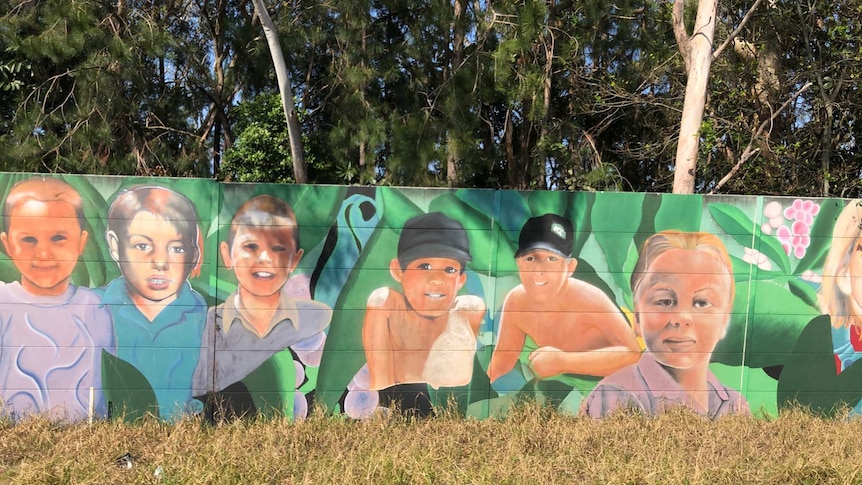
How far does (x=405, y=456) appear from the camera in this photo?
350 cm

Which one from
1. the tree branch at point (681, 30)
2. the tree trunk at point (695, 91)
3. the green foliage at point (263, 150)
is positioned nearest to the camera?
the tree trunk at point (695, 91)

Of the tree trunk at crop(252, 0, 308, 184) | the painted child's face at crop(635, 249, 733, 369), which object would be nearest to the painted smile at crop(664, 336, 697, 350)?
Result: the painted child's face at crop(635, 249, 733, 369)

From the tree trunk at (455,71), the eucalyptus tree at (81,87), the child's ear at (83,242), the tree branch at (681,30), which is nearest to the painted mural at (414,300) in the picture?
the child's ear at (83,242)

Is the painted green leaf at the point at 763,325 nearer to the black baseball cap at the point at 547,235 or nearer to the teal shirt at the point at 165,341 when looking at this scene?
the black baseball cap at the point at 547,235

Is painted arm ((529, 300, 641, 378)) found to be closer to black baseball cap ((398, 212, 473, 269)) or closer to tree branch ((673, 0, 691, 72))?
black baseball cap ((398, 212, 473, 269))

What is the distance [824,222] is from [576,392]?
7.41 ft

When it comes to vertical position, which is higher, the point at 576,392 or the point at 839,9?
the point at 839,9

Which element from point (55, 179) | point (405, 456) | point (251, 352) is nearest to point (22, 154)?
point (55, 179)

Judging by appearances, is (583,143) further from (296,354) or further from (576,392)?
(296,354)

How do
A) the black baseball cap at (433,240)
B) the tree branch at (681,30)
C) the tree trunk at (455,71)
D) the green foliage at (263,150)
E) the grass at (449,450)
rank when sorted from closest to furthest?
the grass at (449,450), the black baseball cap at (433,240), the tree branch at (681,30), the tree trunk at (455,71), the green foliage at (263,150)

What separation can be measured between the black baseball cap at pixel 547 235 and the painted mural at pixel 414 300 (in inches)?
0.6

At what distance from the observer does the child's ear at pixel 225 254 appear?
13.4ft

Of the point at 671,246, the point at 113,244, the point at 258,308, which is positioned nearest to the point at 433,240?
the point at 258,308

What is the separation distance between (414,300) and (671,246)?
194cm
